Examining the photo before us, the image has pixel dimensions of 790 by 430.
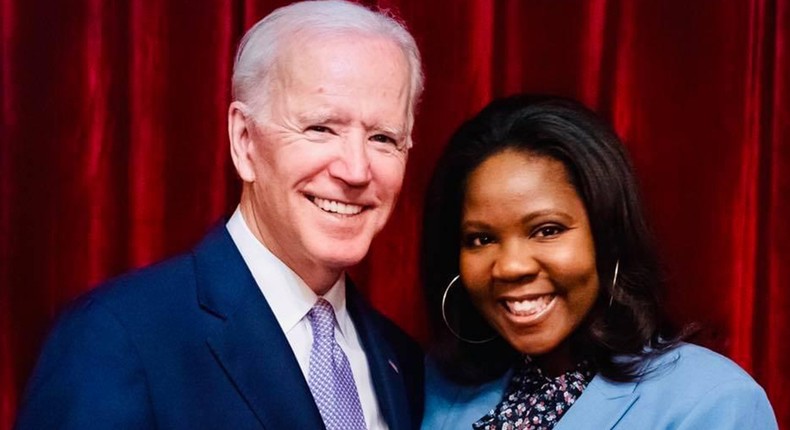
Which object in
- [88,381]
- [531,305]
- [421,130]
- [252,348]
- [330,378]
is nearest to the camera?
[88,381]

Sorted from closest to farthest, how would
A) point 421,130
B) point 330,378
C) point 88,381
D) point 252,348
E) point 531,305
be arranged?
1. point 88,381
2. point 252,348
3. point 330,378
4. point 531,305
5. point 421,130

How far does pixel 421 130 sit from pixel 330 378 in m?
0.75

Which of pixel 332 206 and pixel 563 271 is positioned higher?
pixel 332 206

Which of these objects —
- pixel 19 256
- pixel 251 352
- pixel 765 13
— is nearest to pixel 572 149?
pixel 251 352

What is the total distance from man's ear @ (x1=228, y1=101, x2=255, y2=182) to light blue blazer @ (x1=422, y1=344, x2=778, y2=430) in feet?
2.23

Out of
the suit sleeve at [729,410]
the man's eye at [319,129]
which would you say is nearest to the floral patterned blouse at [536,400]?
the suit sleeve at [729,410]

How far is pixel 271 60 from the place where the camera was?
1.67m

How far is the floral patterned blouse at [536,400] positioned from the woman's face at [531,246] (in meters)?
0.06

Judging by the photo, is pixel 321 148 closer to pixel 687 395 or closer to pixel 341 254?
pixel 341 254

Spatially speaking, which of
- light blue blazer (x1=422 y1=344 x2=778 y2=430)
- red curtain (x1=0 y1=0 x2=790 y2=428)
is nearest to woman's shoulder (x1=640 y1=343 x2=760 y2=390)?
light blue blazer (x1=422 y1=344 x2=778 y2=430)

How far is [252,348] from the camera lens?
5.14 feet

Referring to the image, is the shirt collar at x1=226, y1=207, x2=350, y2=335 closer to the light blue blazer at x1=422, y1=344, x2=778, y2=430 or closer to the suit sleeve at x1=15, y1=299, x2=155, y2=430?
the suit sleeve at x1=15, y1=299, x2=155, y2=430

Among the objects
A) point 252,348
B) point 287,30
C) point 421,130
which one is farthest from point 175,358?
point 421,130

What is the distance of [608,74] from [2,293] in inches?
54.6
